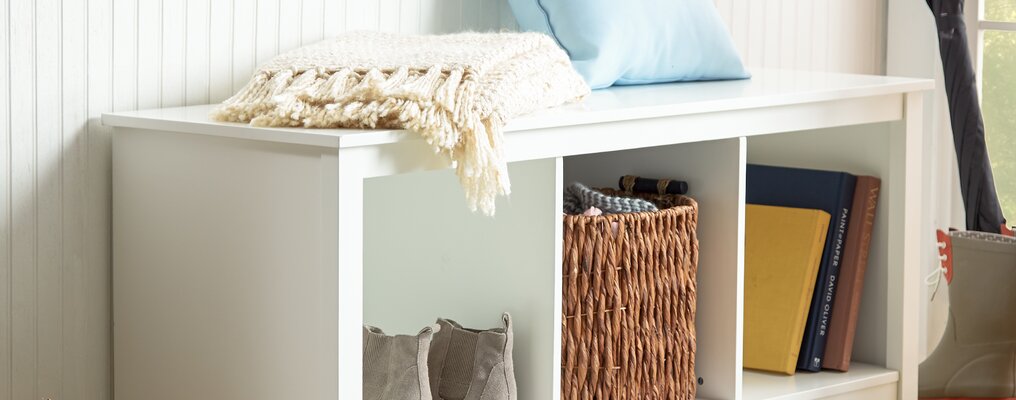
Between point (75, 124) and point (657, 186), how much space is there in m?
0.70

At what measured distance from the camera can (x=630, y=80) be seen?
65.9 inches

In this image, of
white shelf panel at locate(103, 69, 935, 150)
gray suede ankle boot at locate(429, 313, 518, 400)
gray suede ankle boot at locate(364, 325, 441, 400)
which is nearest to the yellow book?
white shelf panel at locate(103, 69, 935, 150)

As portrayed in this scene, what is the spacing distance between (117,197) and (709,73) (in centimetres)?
81

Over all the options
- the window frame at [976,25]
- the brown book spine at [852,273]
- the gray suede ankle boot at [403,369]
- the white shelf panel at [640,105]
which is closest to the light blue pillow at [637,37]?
the white shelf panel at [640,105]

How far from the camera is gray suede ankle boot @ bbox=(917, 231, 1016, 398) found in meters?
1.84

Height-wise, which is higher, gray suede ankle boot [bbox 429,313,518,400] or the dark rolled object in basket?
the dark rolled object in basket

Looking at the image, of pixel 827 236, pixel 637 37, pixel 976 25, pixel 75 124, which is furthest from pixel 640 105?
pixel 976 25

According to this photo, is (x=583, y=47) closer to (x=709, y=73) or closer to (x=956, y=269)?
(x=709, y=73)

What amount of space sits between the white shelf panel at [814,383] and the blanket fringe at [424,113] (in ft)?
2.08

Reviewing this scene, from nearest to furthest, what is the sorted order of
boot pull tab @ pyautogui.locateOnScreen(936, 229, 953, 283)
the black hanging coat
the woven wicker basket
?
the woven wicker basket, boot pull tab @ pyautogui.locateOnScreen(936, 229, 953, 283), the black hanging coat

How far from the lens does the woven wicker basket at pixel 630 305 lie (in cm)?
140

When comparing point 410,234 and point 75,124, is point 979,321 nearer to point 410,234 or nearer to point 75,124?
point 410,234

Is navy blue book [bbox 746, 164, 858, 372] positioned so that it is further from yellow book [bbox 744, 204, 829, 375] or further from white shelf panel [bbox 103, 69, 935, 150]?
white shelf panel [bbox 103, 69, 935, 150]

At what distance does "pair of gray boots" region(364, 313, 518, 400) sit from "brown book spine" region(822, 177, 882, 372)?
0.63 meters
